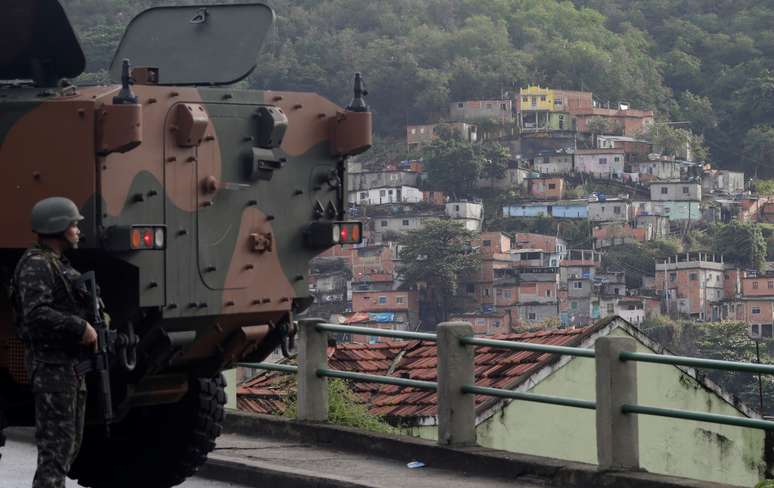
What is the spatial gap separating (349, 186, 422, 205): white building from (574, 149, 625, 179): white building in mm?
21978

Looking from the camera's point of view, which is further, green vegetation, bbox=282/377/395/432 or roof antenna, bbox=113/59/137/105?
green vegetation, bbox=282/377/395/432

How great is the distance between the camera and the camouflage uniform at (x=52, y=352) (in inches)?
Answer: 317

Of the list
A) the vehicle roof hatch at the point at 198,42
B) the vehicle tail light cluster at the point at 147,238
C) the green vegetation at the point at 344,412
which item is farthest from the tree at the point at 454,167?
the vehicle tail light cluster at the point at 147,238

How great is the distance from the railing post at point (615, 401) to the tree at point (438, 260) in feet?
397

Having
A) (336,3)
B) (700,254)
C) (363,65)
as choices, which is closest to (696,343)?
(700,254)

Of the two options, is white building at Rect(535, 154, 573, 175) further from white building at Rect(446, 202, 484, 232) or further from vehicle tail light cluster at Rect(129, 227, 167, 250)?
vehicle tail light cluster at Rect(129, 227, 167, 250)

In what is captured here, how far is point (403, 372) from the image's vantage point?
1816 centimetres

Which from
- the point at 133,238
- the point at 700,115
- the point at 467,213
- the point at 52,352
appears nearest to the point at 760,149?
the point at 700,115

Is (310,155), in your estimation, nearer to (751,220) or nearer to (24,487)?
(24,487)

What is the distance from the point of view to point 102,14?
330 feet

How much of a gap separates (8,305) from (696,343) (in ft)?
360

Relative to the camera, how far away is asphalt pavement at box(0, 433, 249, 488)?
10.6 meters

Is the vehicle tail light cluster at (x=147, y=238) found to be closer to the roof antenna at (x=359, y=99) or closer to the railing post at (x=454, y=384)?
the roof antenna at (x=359, y=99)

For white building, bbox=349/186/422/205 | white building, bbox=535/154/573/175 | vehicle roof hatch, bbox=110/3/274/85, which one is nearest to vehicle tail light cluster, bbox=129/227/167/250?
vehicle roof hatch, bbox=110/3/274/85
